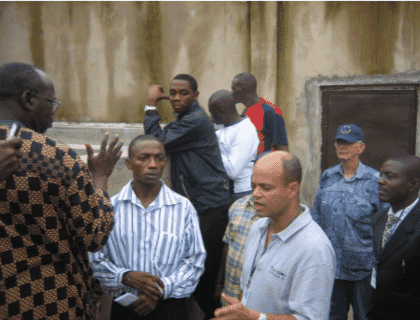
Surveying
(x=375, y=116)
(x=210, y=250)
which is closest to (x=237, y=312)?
(x=210, y=250)

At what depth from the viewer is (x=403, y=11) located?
196 inches

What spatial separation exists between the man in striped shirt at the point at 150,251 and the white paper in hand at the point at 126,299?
0.04 meters

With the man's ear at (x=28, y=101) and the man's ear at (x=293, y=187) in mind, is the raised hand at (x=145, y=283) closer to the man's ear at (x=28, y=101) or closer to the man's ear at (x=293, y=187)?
the man's ear at (x=293, y=187)

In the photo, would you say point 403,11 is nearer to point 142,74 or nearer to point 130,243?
point 142,74

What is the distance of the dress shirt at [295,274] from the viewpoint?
6.01ft

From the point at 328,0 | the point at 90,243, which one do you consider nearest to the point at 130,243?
the point at 90,243

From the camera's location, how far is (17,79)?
1749mm

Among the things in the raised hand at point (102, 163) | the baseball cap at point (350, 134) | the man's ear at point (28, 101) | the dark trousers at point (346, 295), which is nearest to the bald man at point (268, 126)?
the baseball cap at point (350, 134)

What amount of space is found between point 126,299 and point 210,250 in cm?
109

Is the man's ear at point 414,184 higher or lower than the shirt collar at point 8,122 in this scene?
lower

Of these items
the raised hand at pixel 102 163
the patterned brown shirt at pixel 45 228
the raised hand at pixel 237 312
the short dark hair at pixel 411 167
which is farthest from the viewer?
the short dark hair at pixel 411 167

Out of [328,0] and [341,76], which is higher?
[328,0]

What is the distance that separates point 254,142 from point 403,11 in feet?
9.33

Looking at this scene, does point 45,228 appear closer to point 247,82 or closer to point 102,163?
point 102,163
